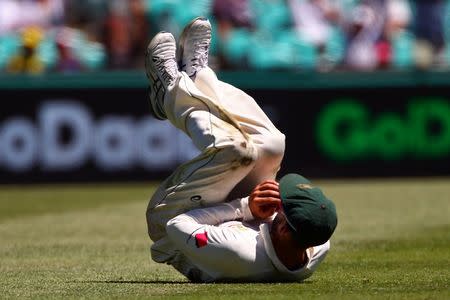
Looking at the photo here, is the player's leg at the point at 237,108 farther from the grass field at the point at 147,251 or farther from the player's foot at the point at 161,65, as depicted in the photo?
the grass field at the point at 147,251

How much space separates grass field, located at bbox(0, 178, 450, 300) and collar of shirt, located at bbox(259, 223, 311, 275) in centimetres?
9

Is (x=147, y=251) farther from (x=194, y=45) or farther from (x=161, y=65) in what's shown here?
(x=161, y=65)

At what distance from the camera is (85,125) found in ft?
52.6

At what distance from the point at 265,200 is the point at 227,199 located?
0.44 metres

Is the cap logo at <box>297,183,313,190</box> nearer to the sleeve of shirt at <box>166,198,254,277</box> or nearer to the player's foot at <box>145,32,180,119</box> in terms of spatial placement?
the sleeve of shirt at <box>166,198,254,277</box>

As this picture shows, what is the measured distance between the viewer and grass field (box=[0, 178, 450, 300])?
19.2ft

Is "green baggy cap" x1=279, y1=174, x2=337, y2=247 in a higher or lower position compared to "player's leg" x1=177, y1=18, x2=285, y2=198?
lower

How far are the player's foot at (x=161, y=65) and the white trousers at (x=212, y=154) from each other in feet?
0.22

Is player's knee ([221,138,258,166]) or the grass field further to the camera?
player's knee ([221,138,258,166])

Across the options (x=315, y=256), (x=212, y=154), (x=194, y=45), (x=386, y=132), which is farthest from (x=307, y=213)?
(x=386, y=132)

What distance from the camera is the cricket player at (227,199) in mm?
5863

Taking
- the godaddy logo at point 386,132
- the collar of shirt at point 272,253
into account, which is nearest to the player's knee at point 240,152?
the collar of shirt at point 272,253

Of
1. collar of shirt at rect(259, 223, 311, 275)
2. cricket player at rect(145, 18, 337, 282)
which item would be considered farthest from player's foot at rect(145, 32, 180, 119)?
collar of shirt at rect(259, 223, 311, 275)

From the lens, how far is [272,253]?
5977 mm
